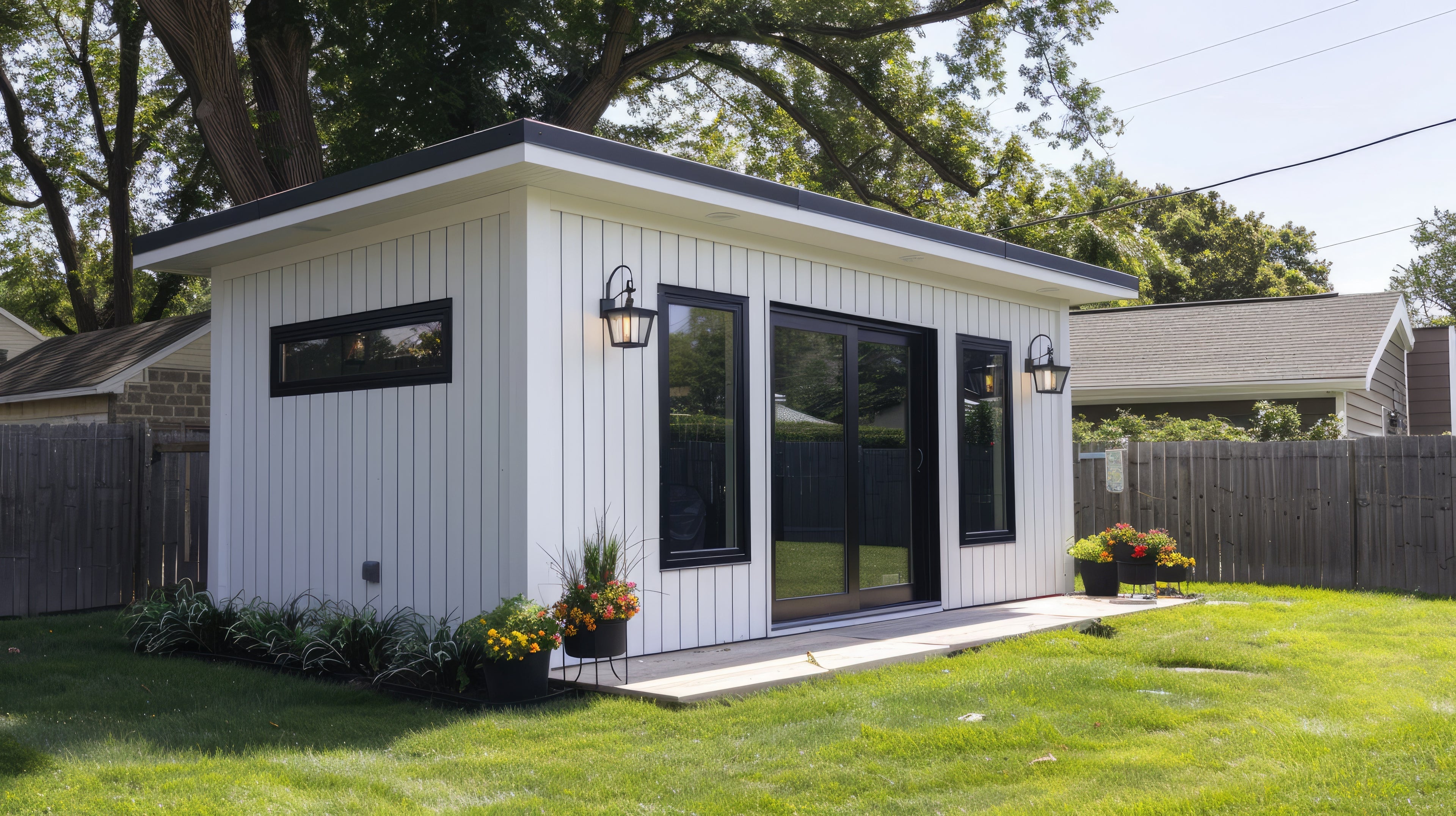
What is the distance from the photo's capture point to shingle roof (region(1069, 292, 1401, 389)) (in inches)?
557

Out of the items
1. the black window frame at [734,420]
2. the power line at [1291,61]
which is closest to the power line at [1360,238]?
the power line at [1291,61]

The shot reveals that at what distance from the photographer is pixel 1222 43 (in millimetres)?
16734

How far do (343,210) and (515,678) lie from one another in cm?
277

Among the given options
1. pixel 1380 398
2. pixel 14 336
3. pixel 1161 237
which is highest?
pixel 1161 237

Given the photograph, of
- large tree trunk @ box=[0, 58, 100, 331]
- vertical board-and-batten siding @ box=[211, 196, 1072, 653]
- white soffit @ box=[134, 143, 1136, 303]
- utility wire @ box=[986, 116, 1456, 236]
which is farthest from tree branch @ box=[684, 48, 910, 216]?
large tree trunk @ box=[0, 58, 100, 331]

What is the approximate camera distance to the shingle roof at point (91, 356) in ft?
38.2

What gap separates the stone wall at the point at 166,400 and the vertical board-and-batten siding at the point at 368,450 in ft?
14.0

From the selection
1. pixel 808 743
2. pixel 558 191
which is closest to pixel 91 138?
pixel 558 191

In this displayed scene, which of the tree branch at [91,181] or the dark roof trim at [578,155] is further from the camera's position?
the tree branch at [91,181]

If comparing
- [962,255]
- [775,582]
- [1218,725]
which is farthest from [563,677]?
[962,255]

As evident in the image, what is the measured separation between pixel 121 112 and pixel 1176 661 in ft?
59.3

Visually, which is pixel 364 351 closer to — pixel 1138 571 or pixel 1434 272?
pixel 1138 571

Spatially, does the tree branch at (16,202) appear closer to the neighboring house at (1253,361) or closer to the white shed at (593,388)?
the white shed at (593,388)

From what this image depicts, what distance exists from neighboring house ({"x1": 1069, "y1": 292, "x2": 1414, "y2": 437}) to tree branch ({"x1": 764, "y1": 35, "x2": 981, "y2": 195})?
10.6ft
